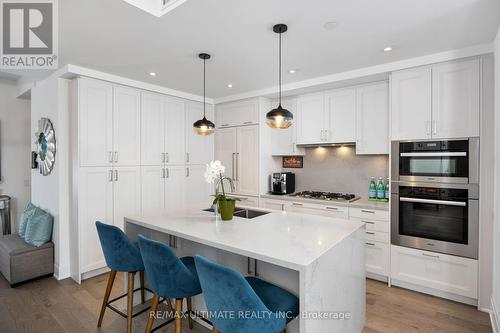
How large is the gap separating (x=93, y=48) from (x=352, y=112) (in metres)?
3.11

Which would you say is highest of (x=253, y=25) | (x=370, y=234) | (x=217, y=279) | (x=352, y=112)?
(x=253, y=25)

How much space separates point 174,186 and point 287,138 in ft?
6.40

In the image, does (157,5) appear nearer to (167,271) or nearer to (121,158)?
(167,271)

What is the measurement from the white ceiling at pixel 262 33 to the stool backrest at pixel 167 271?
1.71m

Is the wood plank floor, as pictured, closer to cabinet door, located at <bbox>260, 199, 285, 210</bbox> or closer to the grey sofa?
the grey sofa

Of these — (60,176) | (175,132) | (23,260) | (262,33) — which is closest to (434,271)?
(262,33)

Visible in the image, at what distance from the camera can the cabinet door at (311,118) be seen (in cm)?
391

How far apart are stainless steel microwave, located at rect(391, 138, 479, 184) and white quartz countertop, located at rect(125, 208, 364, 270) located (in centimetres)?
128

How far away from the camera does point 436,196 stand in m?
2.87

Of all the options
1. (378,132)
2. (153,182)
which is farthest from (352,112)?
(153,182)

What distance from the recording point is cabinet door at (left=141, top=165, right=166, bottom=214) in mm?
3922

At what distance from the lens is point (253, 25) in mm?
2242

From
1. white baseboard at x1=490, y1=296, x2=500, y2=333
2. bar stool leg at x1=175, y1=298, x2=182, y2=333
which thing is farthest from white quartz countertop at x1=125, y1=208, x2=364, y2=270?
white baseboard at x1=490, y1=296, x2=500, y2=333

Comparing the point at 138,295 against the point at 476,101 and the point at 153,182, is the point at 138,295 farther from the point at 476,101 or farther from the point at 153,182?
the point at 476,101
